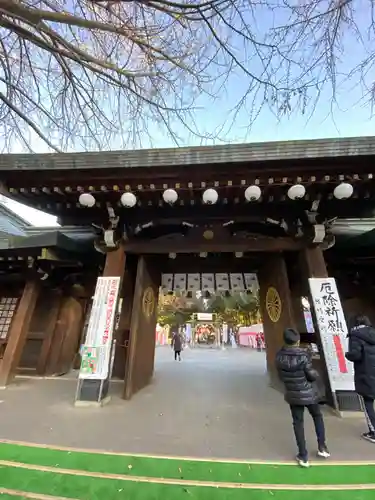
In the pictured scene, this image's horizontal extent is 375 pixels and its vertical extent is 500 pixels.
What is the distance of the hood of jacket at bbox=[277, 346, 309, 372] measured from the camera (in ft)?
8.66

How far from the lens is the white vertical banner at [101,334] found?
4.43m

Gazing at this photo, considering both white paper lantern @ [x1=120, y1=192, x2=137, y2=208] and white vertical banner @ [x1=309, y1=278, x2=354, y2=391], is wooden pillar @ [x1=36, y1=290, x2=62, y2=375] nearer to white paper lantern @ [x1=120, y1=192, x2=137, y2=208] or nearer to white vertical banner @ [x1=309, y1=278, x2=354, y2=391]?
white paper lantern @ [x1=120, y1=192, x2=137, y2=208]

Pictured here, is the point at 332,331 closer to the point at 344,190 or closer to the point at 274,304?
the point at 274,304

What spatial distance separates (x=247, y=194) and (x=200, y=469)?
3.35 metres

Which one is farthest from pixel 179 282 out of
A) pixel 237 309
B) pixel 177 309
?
pixel 177 309

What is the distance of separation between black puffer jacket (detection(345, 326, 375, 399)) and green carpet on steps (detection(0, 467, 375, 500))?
3.41ft

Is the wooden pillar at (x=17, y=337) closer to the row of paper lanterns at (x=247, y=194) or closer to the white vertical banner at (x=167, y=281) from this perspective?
the white vertical banner at (x=167, y=281)

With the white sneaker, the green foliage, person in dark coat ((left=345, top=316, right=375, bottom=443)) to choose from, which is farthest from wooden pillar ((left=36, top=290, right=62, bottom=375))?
the green foliage

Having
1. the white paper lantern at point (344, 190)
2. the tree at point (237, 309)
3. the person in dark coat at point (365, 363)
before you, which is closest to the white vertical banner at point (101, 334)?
the person in dark coat at point (365, 363)

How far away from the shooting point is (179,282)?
272 inches

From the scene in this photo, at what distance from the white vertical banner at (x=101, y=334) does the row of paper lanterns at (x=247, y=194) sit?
4.52 feet

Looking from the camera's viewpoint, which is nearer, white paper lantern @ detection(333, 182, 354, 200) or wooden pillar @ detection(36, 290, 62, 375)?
white paper lantern @ detection(333, 182, 354, 200)

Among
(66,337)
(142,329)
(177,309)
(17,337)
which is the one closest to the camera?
(142,329)

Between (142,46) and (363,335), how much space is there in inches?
175
